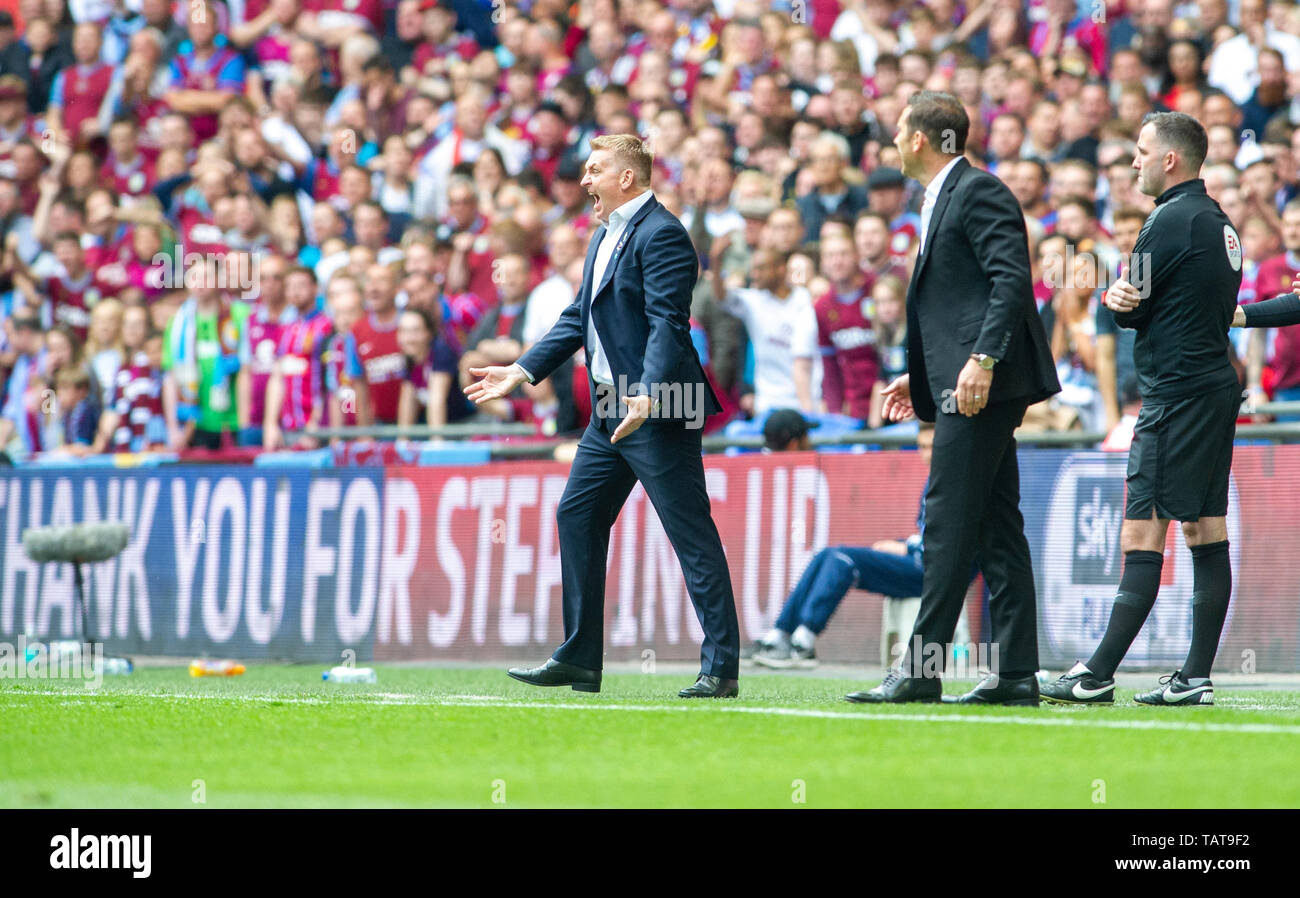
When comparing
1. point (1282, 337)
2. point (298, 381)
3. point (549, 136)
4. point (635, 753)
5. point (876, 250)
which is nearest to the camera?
point (635, 753)

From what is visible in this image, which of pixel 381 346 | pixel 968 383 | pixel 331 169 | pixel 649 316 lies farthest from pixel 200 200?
pixel 968 383

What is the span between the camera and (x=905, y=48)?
16.8 meters

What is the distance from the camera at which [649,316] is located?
8.41 m

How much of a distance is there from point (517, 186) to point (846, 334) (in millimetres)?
4030

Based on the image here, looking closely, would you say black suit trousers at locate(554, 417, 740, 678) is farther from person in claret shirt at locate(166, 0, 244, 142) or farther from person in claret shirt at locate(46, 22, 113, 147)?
person in claret shirt at locate(46, 22, 113, 147)

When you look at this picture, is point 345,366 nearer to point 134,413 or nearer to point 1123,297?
point 134,413

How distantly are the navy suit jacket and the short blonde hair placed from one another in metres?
0.14

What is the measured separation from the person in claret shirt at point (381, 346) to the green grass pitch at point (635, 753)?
673 centimetres

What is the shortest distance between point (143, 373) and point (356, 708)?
30.7 ft

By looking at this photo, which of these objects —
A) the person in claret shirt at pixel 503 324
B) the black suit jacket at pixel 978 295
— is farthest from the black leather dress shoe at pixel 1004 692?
the person in claret shirt at pixel 503 324
